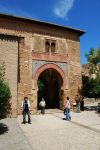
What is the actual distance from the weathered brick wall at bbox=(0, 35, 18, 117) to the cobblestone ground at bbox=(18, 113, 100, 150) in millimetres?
3506

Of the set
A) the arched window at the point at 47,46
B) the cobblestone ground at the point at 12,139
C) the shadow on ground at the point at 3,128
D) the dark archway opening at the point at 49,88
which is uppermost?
the arched window at the point at 47,46

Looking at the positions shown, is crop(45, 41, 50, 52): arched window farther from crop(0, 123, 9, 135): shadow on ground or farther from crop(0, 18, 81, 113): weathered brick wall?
crop(0, 123, 9, 135): shadow on ground

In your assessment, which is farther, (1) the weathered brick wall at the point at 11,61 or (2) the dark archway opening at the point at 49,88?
(2) the dark archway opening at the point at 49,88

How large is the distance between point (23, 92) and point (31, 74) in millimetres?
1515

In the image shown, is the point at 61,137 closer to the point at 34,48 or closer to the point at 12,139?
the point at 12,139

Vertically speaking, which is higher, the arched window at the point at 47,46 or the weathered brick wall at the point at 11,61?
the arched window at the point at 47,46

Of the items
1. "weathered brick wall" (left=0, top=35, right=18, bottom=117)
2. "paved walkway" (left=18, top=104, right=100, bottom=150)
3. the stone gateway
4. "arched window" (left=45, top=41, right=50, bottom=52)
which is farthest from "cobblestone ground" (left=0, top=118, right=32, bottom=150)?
"arched window" (left=45, top=41, right=50, bottom=52)

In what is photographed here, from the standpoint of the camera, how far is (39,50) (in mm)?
17797

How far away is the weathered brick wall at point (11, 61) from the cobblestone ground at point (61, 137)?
3.51 meters

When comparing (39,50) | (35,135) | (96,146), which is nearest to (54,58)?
(39,50)

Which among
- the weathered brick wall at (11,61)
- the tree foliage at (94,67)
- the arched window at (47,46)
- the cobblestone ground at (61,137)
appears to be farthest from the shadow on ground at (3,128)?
the tree foliage at (94,67)

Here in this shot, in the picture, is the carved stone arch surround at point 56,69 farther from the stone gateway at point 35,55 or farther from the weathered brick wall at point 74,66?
the weathered brick wall at point 74,66

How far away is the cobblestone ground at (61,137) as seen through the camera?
26.1 ft

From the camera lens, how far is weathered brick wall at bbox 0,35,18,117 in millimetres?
14977
